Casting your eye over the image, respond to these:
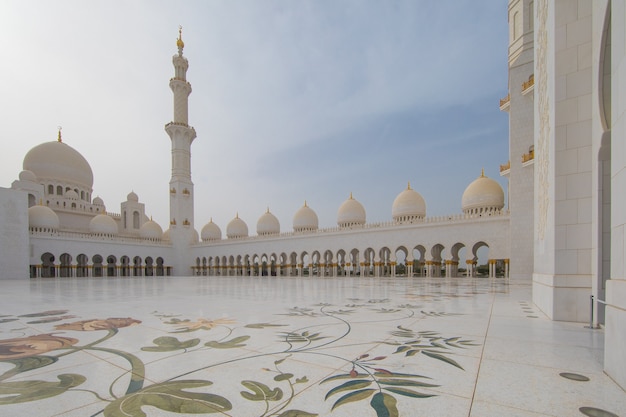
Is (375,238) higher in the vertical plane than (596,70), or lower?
lower

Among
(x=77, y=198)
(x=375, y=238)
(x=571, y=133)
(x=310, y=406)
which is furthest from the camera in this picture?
(x=77, y=198)

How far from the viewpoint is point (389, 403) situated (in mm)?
1476

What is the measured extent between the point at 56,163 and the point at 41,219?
22.5 feet

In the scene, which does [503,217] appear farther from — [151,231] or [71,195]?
[71,195]

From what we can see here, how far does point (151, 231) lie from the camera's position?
95.1 feet

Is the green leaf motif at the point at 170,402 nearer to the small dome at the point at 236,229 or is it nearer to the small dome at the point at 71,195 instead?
the small dome at the point at 236,229

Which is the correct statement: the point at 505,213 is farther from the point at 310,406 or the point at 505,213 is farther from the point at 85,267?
the point at 85,267

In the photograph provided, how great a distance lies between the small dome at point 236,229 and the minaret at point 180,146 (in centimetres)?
346

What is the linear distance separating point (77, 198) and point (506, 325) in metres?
32.4

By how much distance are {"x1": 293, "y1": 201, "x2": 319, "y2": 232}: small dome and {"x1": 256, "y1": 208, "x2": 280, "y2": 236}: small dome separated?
8.17 feet

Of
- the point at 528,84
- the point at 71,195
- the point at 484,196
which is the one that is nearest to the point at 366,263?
the point at 484,196

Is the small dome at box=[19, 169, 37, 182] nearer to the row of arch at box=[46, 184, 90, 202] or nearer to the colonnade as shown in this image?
the row of arch at box=[46, 184, 90, 202]

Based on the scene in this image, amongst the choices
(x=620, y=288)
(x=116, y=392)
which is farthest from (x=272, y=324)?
(x=620, y=288)

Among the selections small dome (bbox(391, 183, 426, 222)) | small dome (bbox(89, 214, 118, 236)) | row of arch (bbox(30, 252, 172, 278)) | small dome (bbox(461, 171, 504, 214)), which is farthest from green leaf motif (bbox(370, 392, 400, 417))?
small dome (bbox(89, 214, 118, 236))
